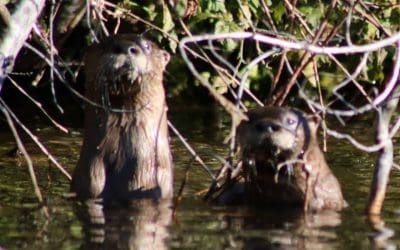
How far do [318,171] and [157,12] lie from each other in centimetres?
192

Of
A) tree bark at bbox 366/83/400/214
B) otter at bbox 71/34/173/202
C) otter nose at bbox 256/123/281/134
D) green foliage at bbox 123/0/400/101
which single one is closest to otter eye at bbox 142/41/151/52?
otter at bbox 71/34/173/202

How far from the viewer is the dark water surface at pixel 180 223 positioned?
13.9ft

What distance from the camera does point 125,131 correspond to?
5363 millimetres

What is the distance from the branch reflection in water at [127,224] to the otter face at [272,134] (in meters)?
0.40

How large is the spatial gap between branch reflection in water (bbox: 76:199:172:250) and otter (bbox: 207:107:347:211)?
0.89 ft

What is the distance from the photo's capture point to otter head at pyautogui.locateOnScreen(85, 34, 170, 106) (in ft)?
16.8

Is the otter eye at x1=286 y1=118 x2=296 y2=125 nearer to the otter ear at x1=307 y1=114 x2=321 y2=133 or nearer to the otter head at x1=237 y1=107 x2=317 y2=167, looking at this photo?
the otter head at x1=237 y1=107 x2=317 y2=167

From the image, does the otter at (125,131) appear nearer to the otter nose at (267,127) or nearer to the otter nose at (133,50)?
the otter nose at (133,50)

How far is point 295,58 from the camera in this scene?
6.86 meters

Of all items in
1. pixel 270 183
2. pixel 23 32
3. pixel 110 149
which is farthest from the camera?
pixel 110 149

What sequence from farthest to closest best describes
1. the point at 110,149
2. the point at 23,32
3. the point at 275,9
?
1. the point at 275,9
2. the point at 110,149
3. the point at 23,32

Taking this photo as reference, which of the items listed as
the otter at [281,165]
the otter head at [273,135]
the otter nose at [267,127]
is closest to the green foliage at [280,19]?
the otter at [281,165]

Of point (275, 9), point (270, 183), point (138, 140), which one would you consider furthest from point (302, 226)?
point (275, 9)

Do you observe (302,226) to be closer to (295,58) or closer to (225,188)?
(225,188)
